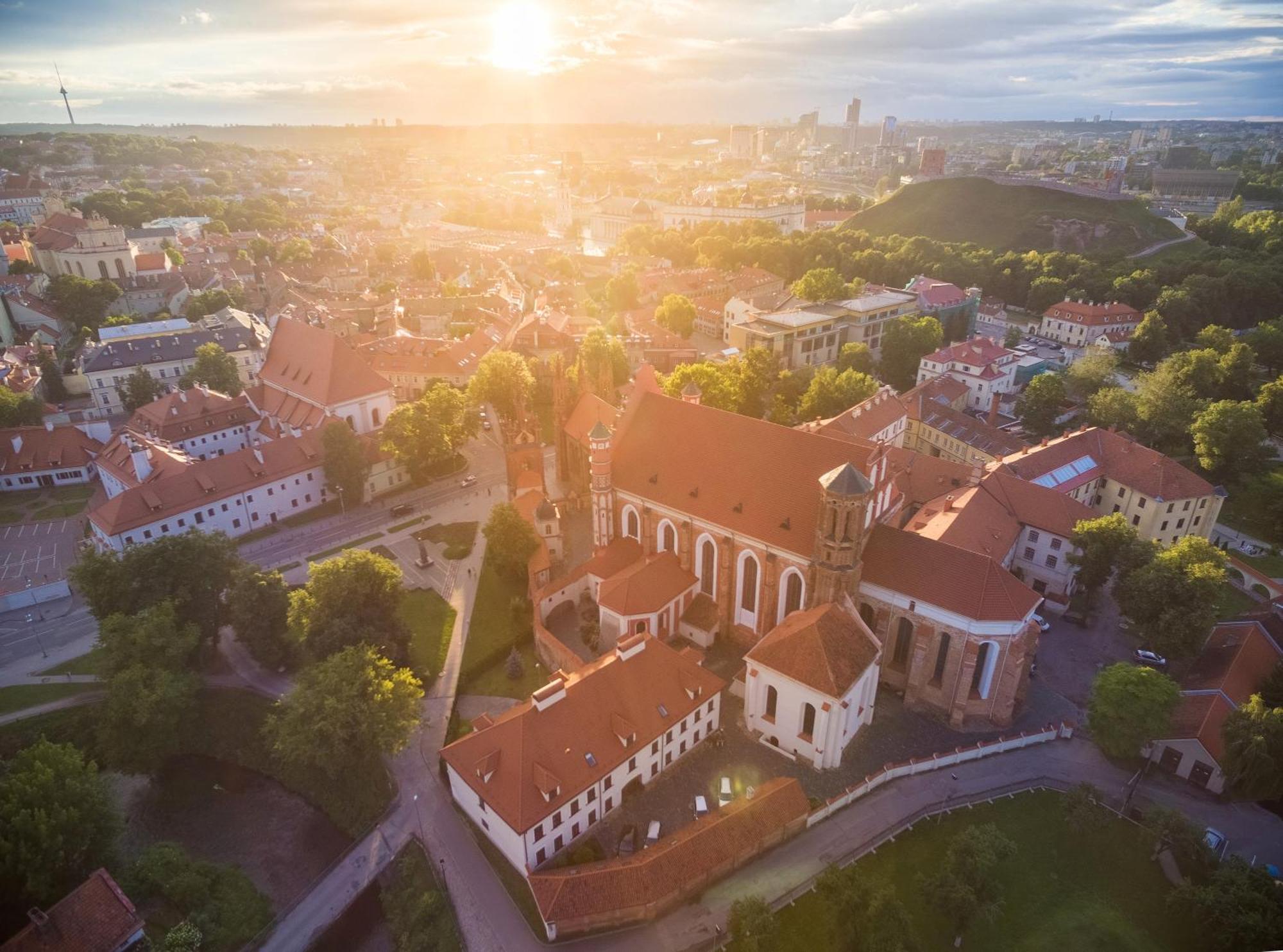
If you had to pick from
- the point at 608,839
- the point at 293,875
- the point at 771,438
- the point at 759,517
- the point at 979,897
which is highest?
the point at 771,438

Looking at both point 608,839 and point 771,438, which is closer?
point 608,839

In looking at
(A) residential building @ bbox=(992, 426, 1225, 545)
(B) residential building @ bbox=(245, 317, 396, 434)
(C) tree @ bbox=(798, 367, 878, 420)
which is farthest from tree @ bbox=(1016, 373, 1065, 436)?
(B) residential building @ bbox=(245, 317, 396, 434)

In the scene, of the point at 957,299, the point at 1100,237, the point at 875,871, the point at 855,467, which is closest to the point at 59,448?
the point at 855,467

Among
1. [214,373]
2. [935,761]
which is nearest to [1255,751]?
[935,761]

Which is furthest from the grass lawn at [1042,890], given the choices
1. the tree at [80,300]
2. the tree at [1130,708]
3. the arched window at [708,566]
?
the tree at [80,300]

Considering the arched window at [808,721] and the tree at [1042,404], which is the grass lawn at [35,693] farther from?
the tree at [1042,404]

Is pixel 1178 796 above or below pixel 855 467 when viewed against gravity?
below

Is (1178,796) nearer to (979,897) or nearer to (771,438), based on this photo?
(979,897)

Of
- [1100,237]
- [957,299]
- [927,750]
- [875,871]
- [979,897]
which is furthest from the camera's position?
[1100,237]
